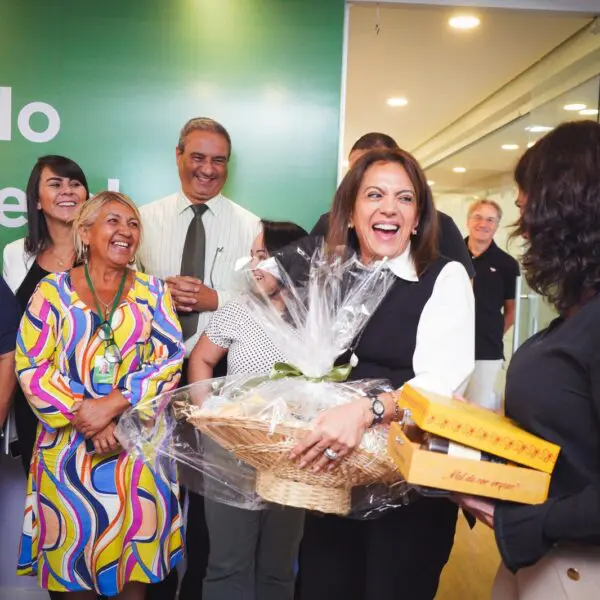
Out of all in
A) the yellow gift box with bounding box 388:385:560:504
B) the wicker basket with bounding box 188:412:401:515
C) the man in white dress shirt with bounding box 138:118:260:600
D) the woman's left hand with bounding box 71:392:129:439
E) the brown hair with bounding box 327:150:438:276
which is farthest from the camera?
the man in white dress shirt with bounding box 138:118:260:600

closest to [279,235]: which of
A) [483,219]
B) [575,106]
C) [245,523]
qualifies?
[245,523]

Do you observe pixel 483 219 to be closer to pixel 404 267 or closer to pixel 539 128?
pixel 539 128

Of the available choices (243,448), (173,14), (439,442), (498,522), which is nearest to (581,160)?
(439,442)

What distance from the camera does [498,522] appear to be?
112cm

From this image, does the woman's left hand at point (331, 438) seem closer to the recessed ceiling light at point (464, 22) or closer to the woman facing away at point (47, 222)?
the woman facing away at point (47, 222)

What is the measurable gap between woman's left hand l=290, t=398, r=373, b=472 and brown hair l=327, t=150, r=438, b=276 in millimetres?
457

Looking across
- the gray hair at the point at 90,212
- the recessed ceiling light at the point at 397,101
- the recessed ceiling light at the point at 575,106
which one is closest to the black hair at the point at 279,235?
the gray hair at the point at 90,212

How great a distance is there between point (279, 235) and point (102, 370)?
729 mm

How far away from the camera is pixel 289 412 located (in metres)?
1.27

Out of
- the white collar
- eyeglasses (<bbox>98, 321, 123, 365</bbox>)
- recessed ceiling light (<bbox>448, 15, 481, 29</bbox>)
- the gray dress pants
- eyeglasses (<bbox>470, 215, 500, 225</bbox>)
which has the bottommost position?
the gray dress pants

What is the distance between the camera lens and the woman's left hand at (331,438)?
1.22 meters

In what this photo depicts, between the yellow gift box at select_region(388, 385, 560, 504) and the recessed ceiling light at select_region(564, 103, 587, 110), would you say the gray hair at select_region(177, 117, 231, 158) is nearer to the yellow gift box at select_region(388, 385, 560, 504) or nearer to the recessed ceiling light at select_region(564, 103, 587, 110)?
the yellow gift box at select_region(388, 385, 560, 504)

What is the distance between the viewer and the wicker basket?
1.21 meters

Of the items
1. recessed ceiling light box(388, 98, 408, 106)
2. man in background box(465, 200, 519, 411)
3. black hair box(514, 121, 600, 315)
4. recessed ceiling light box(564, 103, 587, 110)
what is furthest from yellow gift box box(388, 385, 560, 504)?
recessed ceiling light box(388, 98, 408, 106)
